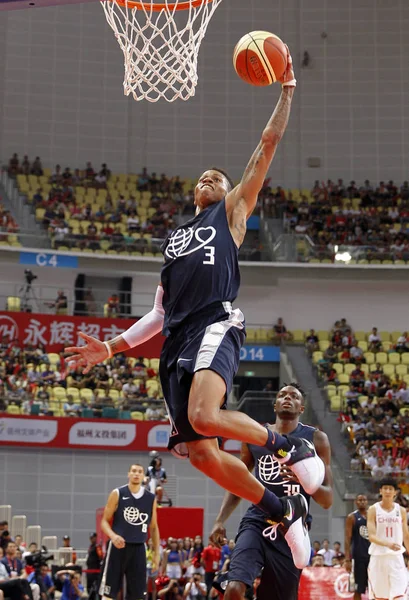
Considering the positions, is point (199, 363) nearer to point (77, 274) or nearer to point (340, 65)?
point (77, 274)

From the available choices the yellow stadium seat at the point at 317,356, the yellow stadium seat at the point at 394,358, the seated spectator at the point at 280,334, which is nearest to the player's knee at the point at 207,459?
the yellow stadium seat at the point at 317,356

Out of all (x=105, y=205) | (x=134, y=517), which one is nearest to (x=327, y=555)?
(x=134, y=517)

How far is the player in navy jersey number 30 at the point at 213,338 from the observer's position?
5.71 metres

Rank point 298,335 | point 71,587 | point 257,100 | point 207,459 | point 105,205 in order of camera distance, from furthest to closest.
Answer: point 257,100, point 105,205, point 298,335, point 71,587, point 207,459

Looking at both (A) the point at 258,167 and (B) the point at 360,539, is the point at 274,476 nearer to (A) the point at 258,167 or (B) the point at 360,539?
(A) the point at 258,167

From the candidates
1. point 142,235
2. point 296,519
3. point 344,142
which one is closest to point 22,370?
point 142,235

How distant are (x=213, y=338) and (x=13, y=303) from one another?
22.5 m

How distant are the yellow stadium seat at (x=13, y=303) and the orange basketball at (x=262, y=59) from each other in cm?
2155

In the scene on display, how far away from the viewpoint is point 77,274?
30.8 meters

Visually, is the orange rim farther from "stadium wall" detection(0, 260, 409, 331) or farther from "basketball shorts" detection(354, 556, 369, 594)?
"stadium wall" detection(0, 260, 409, 331)

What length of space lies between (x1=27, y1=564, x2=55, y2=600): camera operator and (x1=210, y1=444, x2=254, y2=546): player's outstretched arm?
8.28m

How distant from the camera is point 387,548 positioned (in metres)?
12.0

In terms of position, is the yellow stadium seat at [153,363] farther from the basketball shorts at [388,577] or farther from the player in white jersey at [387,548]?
the basketball shorts at [388,577]

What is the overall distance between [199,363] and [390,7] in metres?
32.0
